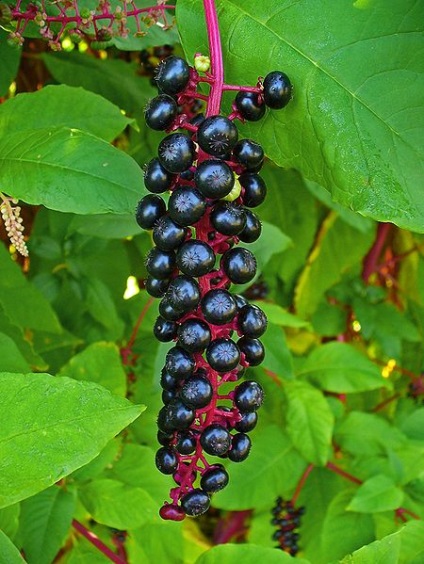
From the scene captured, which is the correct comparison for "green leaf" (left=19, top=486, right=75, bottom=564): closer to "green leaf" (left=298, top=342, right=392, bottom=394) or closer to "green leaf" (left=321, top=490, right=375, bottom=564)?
"green leaf" (left=321, top=490, right=375, bottom=564)

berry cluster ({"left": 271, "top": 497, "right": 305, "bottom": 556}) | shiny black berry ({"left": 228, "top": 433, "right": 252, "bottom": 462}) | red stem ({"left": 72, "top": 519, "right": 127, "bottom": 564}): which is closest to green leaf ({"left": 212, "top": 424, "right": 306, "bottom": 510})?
berry cluster ({"left": 271, "top": 497, "right": 305, "bottom": 556})

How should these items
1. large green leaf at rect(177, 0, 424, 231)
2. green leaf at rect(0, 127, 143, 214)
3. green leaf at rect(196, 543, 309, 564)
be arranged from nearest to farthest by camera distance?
1. large green leaf at rect(177, 0, 424, 231)
2. green leaf at rect(0, 127, 143, 214)
3. green leaf at rect(196, 543, 309, 564)

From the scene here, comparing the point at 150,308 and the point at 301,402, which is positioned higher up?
the point at 150,308

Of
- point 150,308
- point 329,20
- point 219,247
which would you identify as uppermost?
point 329,20

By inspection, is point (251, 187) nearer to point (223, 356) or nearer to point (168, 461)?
point (223, 356)

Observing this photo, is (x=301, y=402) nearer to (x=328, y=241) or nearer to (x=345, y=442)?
(x=345, y=442)

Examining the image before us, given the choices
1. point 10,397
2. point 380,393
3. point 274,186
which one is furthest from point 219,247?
point 380,393

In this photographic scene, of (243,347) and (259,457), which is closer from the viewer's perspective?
(243,347)
